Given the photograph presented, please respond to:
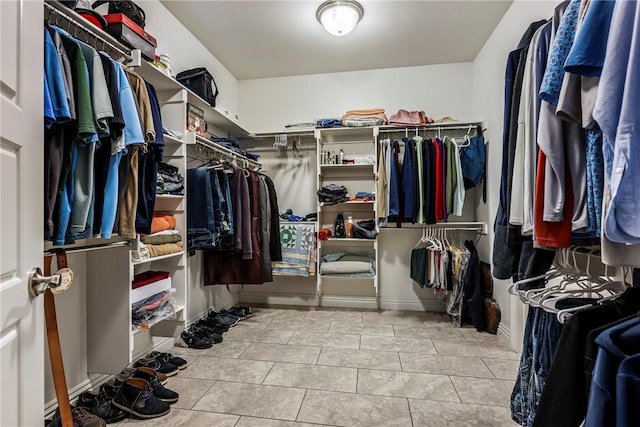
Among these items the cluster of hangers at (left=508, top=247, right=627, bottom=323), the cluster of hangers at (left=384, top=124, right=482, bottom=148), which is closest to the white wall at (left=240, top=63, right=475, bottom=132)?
the cluster of hangers at (left=384, top=124, right=482, bottom=148)

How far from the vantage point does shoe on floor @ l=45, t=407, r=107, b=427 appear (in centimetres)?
136

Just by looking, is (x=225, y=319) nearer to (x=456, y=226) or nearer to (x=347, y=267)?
(x=347, y=267)

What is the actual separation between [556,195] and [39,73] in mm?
1541

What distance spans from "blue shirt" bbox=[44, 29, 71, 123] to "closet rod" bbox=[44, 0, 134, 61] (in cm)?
19

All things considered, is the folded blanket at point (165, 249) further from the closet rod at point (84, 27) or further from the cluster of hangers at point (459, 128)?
the cluster of hangers at point (459, 128)

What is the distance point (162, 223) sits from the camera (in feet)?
6.51

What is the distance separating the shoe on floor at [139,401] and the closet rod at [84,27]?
1.75 m

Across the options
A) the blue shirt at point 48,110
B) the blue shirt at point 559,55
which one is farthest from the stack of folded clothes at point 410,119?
the blue shirt at point 48,110

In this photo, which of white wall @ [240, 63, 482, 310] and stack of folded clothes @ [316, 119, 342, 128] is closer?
stack of folded clothes @ [316, 119, 342, 128]

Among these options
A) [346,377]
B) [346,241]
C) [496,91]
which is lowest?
[346,377]

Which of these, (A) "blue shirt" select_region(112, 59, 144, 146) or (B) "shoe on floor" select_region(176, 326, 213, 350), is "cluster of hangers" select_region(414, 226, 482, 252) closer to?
(B) "shoe on floor" select_region(176, 326, 213, 350)

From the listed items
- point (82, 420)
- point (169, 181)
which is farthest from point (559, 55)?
point (82, 420)

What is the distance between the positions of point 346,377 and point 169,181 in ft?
5.73

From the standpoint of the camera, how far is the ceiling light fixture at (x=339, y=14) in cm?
225
